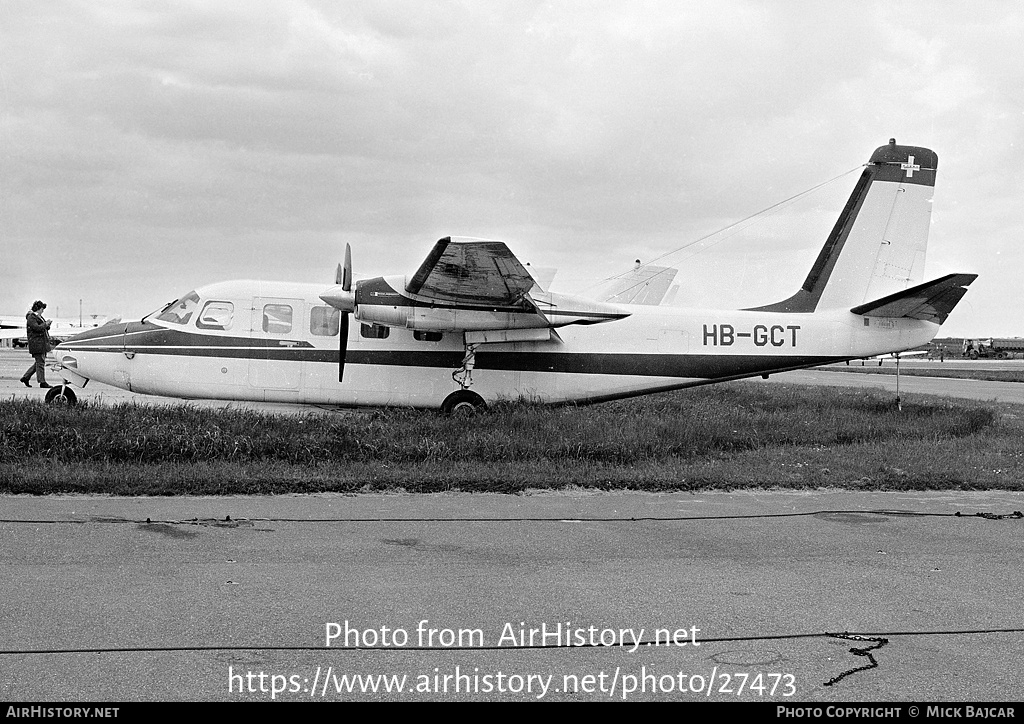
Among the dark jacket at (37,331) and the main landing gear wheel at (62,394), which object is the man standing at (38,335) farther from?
the main landing gear wheel at (62,394)

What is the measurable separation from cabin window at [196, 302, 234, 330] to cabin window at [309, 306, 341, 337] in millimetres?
1479

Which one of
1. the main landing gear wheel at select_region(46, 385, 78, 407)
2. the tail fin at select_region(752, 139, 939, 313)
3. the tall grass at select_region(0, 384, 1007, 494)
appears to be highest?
the tail fin at select_region(752, 139, 939, 313)

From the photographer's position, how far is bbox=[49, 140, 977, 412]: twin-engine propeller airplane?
639 inches

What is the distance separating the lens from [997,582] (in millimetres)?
6344

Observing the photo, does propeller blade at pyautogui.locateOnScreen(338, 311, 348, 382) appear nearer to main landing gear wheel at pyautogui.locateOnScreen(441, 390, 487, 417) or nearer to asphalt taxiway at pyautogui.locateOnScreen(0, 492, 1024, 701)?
main landing gear wheel at pyautogui.locateOnScreen(441, 390, 487, 417)

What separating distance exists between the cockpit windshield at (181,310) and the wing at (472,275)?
4.35 m

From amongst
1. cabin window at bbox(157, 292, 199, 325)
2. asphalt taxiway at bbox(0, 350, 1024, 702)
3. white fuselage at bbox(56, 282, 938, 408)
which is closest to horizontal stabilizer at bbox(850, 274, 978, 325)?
white fuselage at bbox(56, 282, 938, 408)

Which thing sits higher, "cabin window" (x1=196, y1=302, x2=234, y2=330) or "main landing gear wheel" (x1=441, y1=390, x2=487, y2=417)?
"cabin window" (x1=196, y1=302, x2=234, y2=330)

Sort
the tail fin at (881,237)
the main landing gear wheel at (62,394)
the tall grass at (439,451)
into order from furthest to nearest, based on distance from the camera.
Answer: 1. the tail fin at (881,237)
2. the main landing gear wheel at (62,394)
3. the tall grass at (439,451)

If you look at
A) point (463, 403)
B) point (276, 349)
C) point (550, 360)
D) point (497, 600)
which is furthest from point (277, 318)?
point (497, 600)

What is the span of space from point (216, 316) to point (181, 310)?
0.72m

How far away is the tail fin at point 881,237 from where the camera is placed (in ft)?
60.0

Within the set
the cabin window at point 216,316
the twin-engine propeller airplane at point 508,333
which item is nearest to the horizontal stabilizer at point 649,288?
the twin-engine propeller airplane at point 508,333
